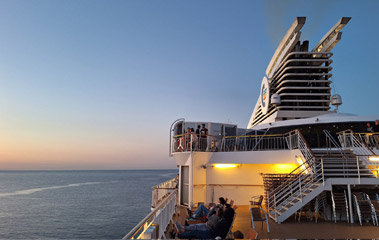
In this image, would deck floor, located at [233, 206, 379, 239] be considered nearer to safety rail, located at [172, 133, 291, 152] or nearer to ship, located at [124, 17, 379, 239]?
ship, located at [124, 17, 379, 239]

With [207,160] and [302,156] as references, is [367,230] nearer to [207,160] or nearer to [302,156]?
[302,156]

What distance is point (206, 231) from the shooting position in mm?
6047

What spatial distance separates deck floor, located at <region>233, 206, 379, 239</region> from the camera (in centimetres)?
734

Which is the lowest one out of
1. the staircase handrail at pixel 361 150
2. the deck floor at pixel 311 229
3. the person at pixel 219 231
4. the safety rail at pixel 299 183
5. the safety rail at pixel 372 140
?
the deck floor at pixel 311 229

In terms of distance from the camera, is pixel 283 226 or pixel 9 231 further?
pixel 9 231

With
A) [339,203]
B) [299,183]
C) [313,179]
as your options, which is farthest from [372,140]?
[299,183]

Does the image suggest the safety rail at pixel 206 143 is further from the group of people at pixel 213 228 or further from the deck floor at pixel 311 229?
the group of people at pixel 213 228

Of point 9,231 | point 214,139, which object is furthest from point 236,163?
point 9,231

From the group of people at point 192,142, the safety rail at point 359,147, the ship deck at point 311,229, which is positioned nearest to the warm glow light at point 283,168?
the safety rail at point 359,147

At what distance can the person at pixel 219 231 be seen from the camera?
5918 millimetres

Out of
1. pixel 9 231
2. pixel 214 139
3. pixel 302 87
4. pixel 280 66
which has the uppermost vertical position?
pixel 280 66

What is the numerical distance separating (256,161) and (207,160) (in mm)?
2115

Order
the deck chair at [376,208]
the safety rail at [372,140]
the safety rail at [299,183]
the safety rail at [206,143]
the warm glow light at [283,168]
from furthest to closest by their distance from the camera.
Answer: the safety rail at [206,143], the warm glow light at [283,168], the safety rail at [372,140], the safety rail at [299,183], the deck chair at [376,208]

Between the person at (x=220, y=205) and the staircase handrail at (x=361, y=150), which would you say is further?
the staircase handrail at (x=361, y=150)
